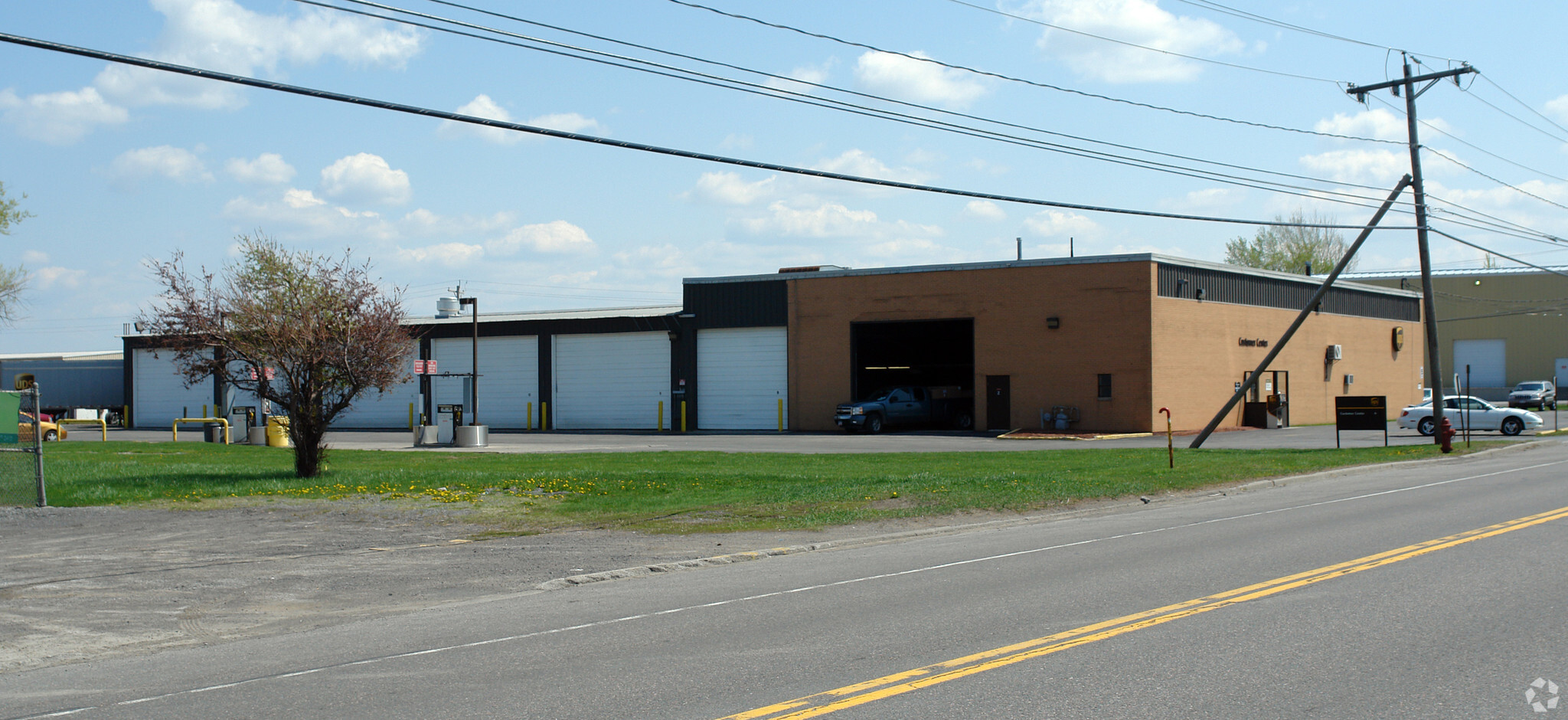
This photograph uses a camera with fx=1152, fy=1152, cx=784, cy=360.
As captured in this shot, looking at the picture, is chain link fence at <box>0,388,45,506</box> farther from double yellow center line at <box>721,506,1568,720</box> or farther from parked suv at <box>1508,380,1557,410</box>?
parked suv at <box>1508,380,1557,410</box>

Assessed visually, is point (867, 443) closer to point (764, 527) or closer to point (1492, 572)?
point (764, 527)

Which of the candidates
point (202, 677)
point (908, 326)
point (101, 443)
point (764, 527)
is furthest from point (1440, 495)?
point (101, 443)

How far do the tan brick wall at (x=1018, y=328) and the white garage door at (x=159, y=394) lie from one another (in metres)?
33.9

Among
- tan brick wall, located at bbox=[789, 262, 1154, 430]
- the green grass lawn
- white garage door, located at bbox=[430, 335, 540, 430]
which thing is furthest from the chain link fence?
white garage door, located at bbox=[430, 335, 540, 430]

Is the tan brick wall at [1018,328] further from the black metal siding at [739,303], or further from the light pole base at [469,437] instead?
the light pole base at [469,437]

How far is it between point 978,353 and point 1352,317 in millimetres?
21492

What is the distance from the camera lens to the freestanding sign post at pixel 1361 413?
1260 inches

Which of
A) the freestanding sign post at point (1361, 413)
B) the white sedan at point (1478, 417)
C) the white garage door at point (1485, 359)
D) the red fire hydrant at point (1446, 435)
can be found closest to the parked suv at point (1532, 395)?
the white garage door at point (1485, 359)

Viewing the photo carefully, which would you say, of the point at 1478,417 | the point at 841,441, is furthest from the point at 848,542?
the point at 1478,417

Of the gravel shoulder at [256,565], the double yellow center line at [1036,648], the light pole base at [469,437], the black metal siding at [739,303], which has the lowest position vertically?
the gravel shoulder at [256,565]

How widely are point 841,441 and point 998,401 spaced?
8.16m

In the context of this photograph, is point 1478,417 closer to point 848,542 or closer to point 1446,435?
point 1446,435

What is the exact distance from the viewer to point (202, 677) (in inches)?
301

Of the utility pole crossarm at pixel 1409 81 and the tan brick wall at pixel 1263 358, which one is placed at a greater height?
the utility pole crossarm at pixel 1409 81
